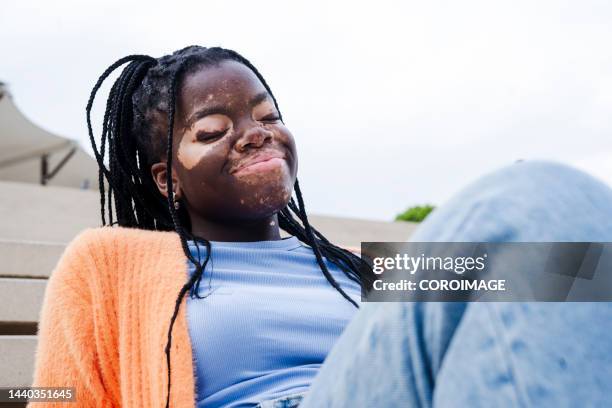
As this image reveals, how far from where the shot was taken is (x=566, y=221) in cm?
72

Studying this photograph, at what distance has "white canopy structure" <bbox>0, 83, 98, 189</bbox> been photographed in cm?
803

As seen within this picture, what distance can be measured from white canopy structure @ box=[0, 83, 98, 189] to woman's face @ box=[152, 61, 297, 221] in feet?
21.3

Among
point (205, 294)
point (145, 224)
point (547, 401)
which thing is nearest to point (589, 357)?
point (547, 401)

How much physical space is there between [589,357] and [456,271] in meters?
0.14

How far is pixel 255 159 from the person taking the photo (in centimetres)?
164

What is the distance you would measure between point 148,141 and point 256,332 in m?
0.67

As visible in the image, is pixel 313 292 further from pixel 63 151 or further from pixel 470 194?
pixel 63 151

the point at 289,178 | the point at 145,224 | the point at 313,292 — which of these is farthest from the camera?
the point at 145,224

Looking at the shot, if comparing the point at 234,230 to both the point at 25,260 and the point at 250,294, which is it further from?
the point at 25,260

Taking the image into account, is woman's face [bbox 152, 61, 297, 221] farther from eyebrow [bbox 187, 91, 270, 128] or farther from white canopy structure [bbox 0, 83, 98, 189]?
white canopy structure [bbox 0, 83, 98, 189]

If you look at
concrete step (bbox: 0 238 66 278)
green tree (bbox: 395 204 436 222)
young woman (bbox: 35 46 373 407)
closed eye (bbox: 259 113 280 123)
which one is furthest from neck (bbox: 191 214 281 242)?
green tree (bbox: 395 204 436 222)

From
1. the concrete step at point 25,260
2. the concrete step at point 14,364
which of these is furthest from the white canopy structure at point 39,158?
the concrete step at point 14,364

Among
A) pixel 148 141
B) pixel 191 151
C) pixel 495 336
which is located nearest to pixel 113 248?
pixel 191 151

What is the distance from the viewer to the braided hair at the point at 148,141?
1799 millimetres
